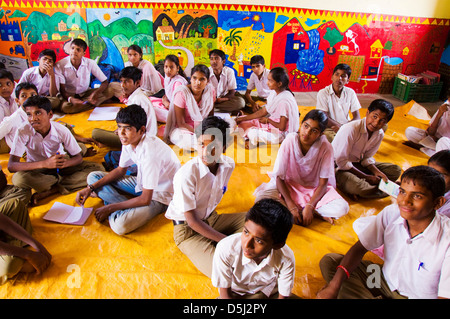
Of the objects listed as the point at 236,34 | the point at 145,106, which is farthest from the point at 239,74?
the point at 145,106

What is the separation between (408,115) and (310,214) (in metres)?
3.42

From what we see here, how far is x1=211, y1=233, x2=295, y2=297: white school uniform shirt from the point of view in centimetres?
150

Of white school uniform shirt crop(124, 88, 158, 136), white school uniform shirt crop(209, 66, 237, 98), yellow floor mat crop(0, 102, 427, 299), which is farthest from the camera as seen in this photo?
white school uniform shirt crop(209, 66, 237, 98)

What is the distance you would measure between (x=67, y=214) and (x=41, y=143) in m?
0.63

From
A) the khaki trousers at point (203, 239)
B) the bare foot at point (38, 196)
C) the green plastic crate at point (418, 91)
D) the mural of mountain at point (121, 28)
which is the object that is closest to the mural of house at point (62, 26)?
the mural of mountain at point (121, 28)

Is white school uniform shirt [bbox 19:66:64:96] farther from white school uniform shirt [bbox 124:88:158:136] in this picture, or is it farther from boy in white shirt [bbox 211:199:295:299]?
boy in white shirt [bbox 211:199:295:299]

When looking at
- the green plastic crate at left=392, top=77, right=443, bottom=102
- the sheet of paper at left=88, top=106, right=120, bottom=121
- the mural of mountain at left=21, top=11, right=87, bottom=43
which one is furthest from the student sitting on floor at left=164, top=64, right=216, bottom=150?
the green plastic crate at left=392, top=77, right=443, bottom=102

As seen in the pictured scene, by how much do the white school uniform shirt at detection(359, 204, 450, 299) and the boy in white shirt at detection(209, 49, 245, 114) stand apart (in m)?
3.16

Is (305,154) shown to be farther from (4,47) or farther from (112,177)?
(4,47)

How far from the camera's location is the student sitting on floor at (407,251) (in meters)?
1.50

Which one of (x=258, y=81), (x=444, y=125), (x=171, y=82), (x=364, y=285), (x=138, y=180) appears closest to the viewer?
(x=364, y=285)

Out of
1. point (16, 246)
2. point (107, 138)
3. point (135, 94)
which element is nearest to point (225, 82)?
point (135, 94)

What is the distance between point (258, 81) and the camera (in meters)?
4.80

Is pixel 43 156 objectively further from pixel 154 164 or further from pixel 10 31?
pixel 10 31
